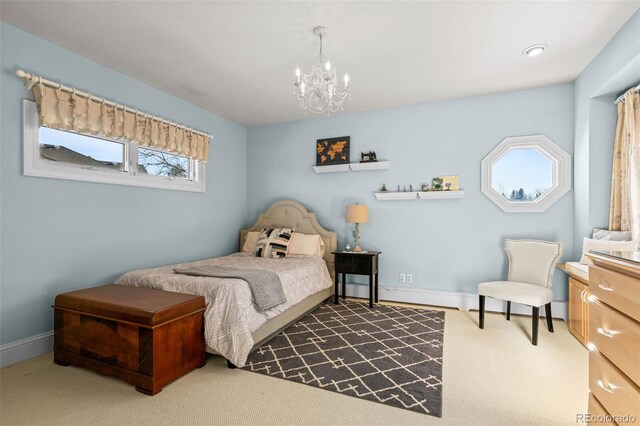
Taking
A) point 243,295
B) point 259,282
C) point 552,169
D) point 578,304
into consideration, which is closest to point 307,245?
point 259,282

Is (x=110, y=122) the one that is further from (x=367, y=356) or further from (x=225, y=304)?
(x=367, y=356)

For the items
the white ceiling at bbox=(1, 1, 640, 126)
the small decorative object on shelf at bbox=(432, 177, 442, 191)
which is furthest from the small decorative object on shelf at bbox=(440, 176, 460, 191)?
the white ceiling at bbox=(1, 1, 640, 126)

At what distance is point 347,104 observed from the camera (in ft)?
13.8

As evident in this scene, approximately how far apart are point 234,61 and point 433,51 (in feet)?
6.14

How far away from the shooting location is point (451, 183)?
13.2 feet

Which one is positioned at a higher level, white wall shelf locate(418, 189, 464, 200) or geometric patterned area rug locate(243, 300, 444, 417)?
white wall shelf locate(418, 189, 464, 200)

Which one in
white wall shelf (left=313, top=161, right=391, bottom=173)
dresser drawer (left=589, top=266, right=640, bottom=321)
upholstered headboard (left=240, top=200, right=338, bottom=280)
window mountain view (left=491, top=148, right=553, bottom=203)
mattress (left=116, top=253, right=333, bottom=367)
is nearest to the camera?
dresser drawer (left=589, top=266, right=640, bottom=321)

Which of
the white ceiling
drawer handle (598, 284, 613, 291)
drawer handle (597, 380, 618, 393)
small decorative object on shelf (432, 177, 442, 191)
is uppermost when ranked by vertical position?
the white ceiling

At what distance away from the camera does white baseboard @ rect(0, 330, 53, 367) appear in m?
2.41

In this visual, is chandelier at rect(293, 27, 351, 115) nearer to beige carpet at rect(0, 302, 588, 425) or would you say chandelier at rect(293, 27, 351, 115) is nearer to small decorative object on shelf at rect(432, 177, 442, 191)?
small decorative object on shelf at rect(432, 177, 442, 191)

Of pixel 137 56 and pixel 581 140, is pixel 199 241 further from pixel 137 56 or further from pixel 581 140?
pixel 581 140

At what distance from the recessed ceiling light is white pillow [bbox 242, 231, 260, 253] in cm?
378

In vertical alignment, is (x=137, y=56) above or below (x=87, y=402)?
above

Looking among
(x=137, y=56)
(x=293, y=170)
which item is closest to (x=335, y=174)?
(x=293, y=170)
